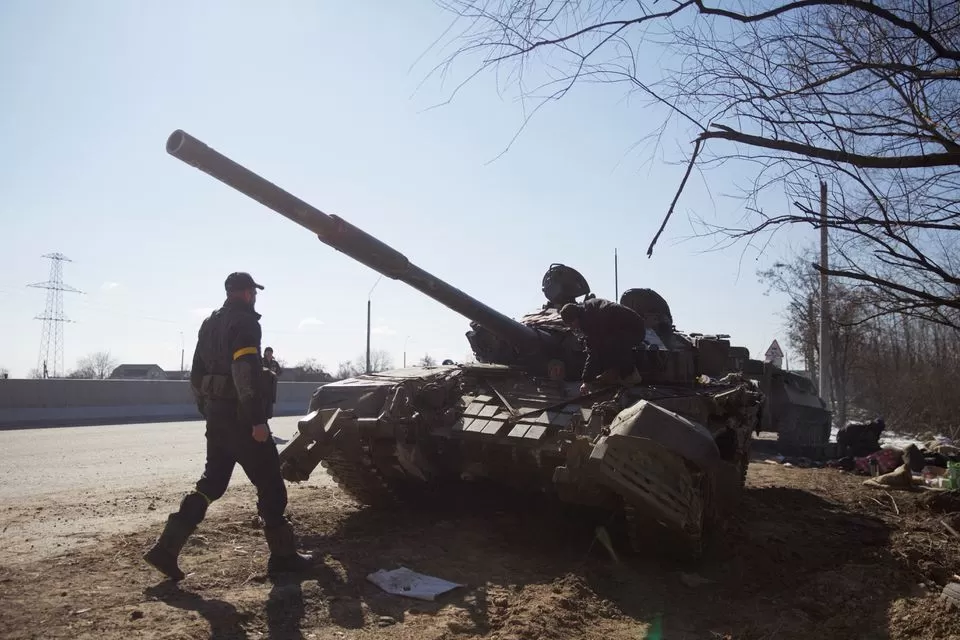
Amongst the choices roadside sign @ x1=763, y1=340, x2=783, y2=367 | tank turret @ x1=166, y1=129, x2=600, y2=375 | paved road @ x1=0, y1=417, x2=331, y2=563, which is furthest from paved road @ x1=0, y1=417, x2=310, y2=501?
roadside sign @ x1=763, y1=340, x2=783, y2=367

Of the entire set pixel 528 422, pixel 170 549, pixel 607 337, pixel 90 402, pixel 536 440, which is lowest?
pixel 170 549

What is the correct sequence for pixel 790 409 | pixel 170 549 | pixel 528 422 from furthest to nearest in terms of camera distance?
pixel 790 409 < pixel 528 422 < pixel 170 549

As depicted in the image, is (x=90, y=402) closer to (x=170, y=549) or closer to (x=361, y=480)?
(x=361, y=480)

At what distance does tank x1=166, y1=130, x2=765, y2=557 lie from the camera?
561 centimetres

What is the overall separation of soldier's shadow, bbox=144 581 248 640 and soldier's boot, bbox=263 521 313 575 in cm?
67

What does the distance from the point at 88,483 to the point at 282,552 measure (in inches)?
185

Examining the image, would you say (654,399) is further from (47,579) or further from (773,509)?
(47,579)

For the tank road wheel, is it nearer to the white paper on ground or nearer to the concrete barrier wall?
the white paper on ground

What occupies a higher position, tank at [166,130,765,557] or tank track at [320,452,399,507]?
tank at [166,130,765,557]

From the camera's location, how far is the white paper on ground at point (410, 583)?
17.0 feet

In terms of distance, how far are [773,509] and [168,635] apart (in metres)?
6.91

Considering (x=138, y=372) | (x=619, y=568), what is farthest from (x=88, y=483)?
(x=138, y=372)

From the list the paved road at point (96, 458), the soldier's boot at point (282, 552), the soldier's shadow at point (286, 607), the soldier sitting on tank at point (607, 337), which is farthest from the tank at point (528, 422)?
the paved road at point (96, 458)

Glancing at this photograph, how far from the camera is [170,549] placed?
5.18 m
